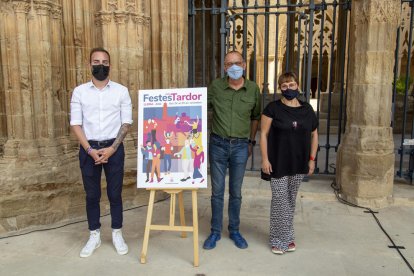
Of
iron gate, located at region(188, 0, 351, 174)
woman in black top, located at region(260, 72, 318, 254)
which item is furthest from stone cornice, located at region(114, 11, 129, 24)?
woman in black top, located at region(260, 72, 318, 254)

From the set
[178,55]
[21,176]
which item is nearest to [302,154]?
[178,55]

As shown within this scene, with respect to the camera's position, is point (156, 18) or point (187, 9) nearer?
point (156, 18)

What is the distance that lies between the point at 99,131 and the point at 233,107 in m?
1.15

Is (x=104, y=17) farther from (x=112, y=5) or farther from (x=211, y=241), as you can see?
(x=211, y=241)

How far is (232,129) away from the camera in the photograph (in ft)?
10.3

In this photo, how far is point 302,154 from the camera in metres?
3.02

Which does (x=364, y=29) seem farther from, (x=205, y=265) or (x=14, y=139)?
(x=14, y=139)

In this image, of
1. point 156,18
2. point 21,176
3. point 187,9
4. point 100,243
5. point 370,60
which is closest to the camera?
point 100,243

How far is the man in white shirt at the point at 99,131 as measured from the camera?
3.02m

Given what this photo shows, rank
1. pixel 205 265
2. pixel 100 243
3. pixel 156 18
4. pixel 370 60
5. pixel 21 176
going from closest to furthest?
pixel 205 265 → pixel 100 243 → pixel 21 176 → pixel 370 60 → pixel 156 18

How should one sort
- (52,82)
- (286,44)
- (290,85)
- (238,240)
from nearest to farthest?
1. (290,85)
2. (238,240)
3. (52,82)
4. (286,44)

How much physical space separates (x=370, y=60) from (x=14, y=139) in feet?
13.0

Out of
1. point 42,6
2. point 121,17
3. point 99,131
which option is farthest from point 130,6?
point 99,131

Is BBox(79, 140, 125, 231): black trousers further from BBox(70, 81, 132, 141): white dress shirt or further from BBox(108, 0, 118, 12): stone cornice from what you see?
BBox(108, 0, 118, 12): stone cornice
